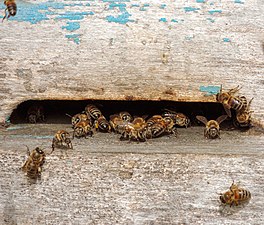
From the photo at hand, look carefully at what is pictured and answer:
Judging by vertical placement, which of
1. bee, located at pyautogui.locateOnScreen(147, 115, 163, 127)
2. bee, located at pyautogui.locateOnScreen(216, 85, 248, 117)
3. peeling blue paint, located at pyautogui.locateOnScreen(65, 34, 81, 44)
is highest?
peeling blue paint, located at pyautogui.locateOnScreen(65, 34, 81, 44)

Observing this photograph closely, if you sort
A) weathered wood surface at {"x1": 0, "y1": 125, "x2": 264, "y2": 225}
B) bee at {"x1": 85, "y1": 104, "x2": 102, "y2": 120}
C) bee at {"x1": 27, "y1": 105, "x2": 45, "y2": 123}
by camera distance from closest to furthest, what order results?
weathered wood surface at {"x1": 0, "y1": 125, "x2": 264, "y2": 225} < bee at {"x1": 85, "y1": 104, "x2": 102, "y2": 120} < bee at {"x1": 27, "y1": 105, "x2": 45, "y2": 123}

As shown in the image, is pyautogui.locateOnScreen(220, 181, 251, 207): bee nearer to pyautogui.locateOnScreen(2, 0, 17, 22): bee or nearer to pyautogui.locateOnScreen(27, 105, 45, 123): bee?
pyautogui.locateOnScreen(27, 105, 45, 123): bee

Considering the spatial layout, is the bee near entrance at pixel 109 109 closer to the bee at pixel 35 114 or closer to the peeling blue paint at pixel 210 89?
the bee at pixel 35 114

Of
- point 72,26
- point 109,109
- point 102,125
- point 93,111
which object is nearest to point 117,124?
point 102,125

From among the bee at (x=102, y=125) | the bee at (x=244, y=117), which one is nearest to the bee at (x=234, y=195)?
the bee at (x=244, y=117)

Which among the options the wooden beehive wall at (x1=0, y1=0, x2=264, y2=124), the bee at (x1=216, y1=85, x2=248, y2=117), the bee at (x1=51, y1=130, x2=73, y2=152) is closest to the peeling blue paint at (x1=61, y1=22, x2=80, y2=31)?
the wooden beehive wall at (x1=0, y1=0, x2=264, y2=124)

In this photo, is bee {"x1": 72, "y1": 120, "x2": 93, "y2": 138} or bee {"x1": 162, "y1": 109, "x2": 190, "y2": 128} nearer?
bee {"x1": 72, "y1": 120, "x2": 93, "y2": 138}
